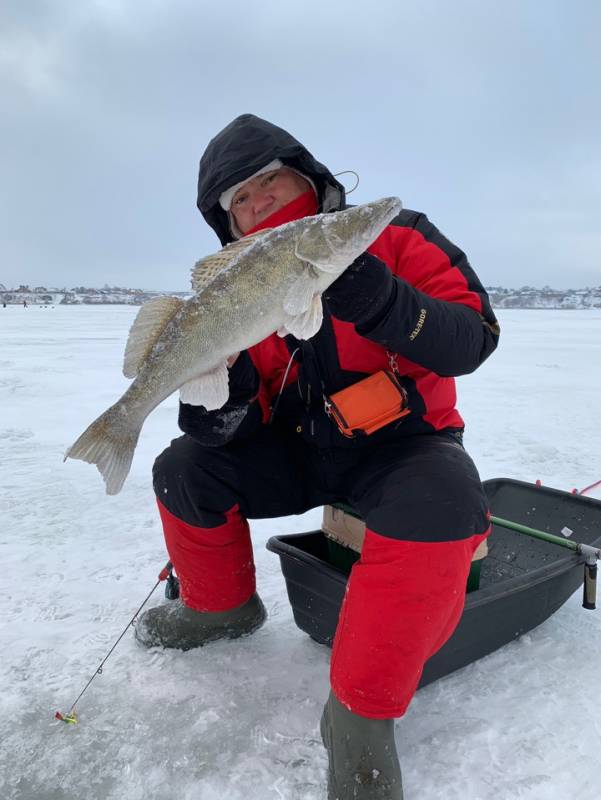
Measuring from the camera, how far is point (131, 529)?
3840mm

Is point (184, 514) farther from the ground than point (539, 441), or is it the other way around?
point (184, 514)

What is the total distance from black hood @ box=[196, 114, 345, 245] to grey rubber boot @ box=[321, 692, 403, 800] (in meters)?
2.15

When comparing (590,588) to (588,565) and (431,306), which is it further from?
(431,306)

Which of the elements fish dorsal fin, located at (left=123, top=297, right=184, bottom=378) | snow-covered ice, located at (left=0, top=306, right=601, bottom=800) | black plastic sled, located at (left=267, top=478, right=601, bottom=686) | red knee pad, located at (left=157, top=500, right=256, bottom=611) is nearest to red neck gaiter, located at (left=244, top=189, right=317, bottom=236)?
fish dorsal fin, located at (left=123, top=297, right=184, bottom=378)

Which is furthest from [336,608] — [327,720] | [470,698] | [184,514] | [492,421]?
[492,421]

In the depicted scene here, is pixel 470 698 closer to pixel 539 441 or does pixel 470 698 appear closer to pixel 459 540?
pixel 459 540

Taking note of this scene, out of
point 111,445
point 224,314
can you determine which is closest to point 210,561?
point 111,445

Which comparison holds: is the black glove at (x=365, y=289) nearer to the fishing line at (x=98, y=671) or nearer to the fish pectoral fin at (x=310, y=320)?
the fish pectoral fin at (x=310, y=320)

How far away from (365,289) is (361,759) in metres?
1.55

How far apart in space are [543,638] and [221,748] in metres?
1.57

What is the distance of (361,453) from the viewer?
8.31 ft

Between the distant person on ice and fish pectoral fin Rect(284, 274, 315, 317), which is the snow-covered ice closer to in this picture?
the distant person on ice

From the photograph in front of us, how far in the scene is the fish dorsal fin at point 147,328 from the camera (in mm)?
2404

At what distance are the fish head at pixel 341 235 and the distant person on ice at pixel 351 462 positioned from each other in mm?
60
